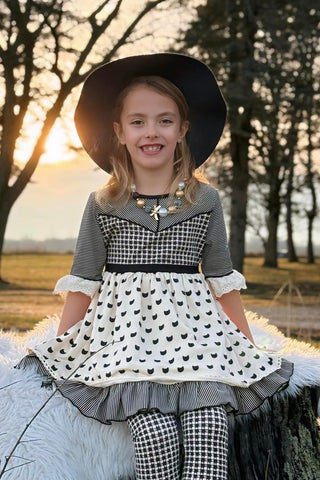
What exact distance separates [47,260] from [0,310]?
1137 cm

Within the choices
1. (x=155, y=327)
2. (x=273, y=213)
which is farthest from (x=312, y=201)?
(x=155, y=327)

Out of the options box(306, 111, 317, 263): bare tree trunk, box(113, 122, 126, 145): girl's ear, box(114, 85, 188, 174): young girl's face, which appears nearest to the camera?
box(114, 85, 188, 174): young girl's face

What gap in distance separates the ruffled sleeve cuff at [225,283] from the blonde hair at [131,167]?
0.34 meters

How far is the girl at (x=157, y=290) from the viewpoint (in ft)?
7.08

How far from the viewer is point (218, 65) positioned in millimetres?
11781

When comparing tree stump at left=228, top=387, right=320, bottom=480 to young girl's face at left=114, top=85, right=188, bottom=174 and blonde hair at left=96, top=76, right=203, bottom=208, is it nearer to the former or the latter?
blonde hair at left=96, top=76, right=203, bottom=208

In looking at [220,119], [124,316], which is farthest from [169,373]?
[220,119]

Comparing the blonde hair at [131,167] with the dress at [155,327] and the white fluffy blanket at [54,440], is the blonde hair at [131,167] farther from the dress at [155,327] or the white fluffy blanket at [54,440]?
the white fluffy blanket at [54,440]

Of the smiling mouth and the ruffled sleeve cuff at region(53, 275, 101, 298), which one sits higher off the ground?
the smiling mouth

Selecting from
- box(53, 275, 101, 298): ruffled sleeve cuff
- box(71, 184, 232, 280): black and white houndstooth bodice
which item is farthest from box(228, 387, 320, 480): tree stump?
box(53, 275, 101, 298): ruffled sleeve cuff

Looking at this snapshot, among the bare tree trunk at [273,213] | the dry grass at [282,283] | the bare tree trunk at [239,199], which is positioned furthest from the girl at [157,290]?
the bare tree trunk at [273,213]

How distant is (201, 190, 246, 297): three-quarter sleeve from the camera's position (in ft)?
8.64

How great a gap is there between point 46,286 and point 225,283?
11.8m

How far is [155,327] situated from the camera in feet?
7.70
